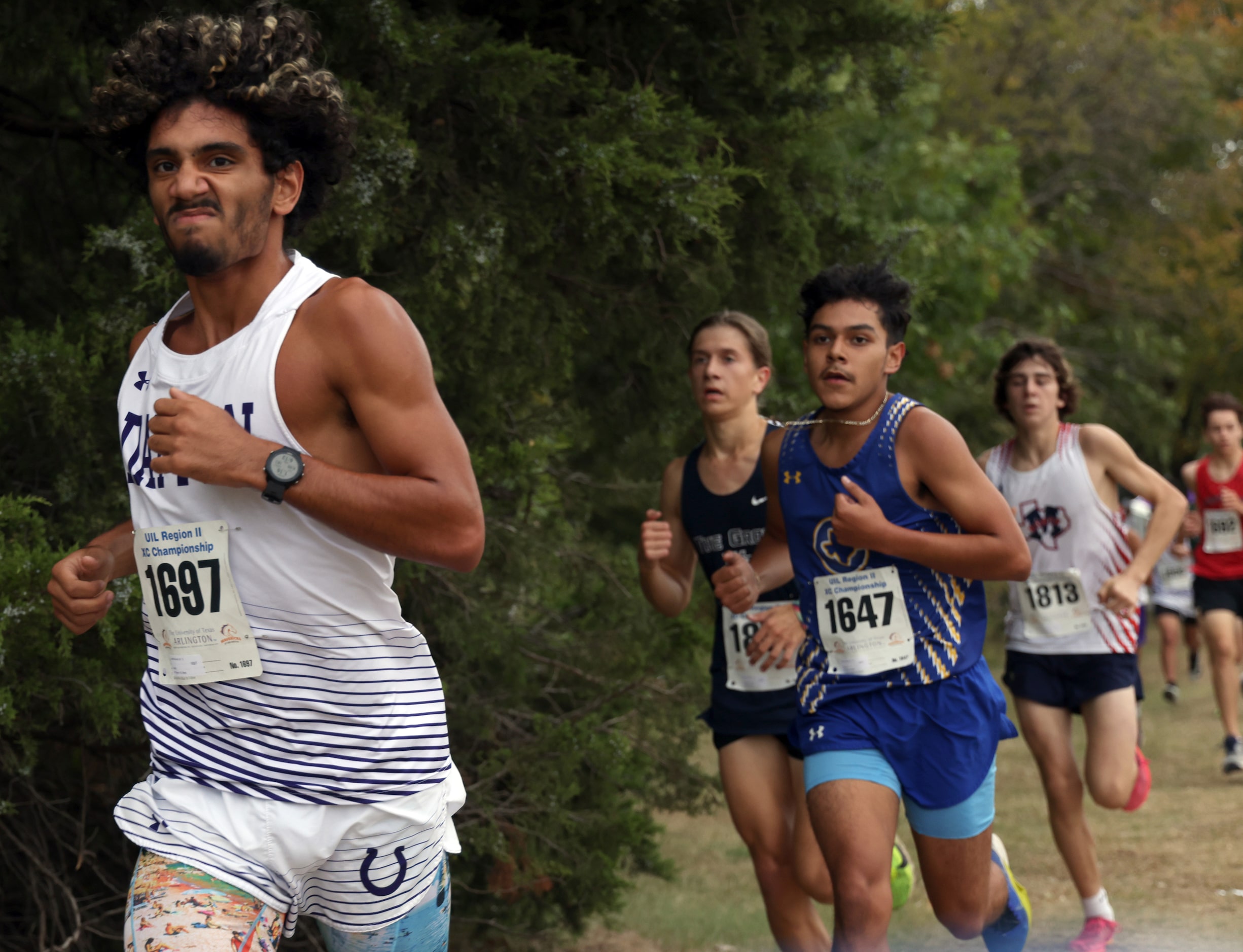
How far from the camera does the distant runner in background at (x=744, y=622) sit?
492cm

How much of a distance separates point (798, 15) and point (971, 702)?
2627 mm

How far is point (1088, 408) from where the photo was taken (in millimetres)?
19422

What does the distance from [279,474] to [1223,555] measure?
895 centimetres

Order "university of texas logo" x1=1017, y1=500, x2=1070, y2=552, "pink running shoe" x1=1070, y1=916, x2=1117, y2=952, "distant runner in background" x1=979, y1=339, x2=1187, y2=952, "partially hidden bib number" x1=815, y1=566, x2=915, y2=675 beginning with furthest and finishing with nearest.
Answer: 1. "university of texas logo" x1=1017, y1=500, x2=1070, y2=552
2. "distant runner in background" x1=979, y1=339, x2=1187, y2=952
3. "pink running shoe" x1=1070, y1=916, x2=1117, y2=952
4. "partially hidden bib number" x1=815, y1=566, x2=915, y2=675

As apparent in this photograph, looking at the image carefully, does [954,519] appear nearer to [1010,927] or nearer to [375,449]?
[1010,927]

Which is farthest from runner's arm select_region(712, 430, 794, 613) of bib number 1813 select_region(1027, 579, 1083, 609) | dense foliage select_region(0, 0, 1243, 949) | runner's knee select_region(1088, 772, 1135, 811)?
runner's knee select_region(1088, 772, 1135, 811)

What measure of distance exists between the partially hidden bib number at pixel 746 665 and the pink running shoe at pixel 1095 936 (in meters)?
1.84

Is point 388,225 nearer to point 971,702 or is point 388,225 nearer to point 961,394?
point 971,702

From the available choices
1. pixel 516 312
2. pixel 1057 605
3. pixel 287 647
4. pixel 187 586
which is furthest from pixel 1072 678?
pixel 187 586

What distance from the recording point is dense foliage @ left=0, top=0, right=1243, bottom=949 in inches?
171

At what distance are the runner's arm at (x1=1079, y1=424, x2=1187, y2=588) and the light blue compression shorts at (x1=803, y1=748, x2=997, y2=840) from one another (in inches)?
91.3

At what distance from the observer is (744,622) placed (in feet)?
16.5

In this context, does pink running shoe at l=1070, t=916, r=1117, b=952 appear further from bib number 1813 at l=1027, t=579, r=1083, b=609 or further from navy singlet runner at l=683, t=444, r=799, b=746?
navy singlet runner at l=683, t=444, r=799, b=746

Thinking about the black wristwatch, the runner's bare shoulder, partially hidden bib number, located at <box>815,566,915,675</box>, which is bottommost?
partially hidden bib number, located at <box>815,566,915,675</box>
